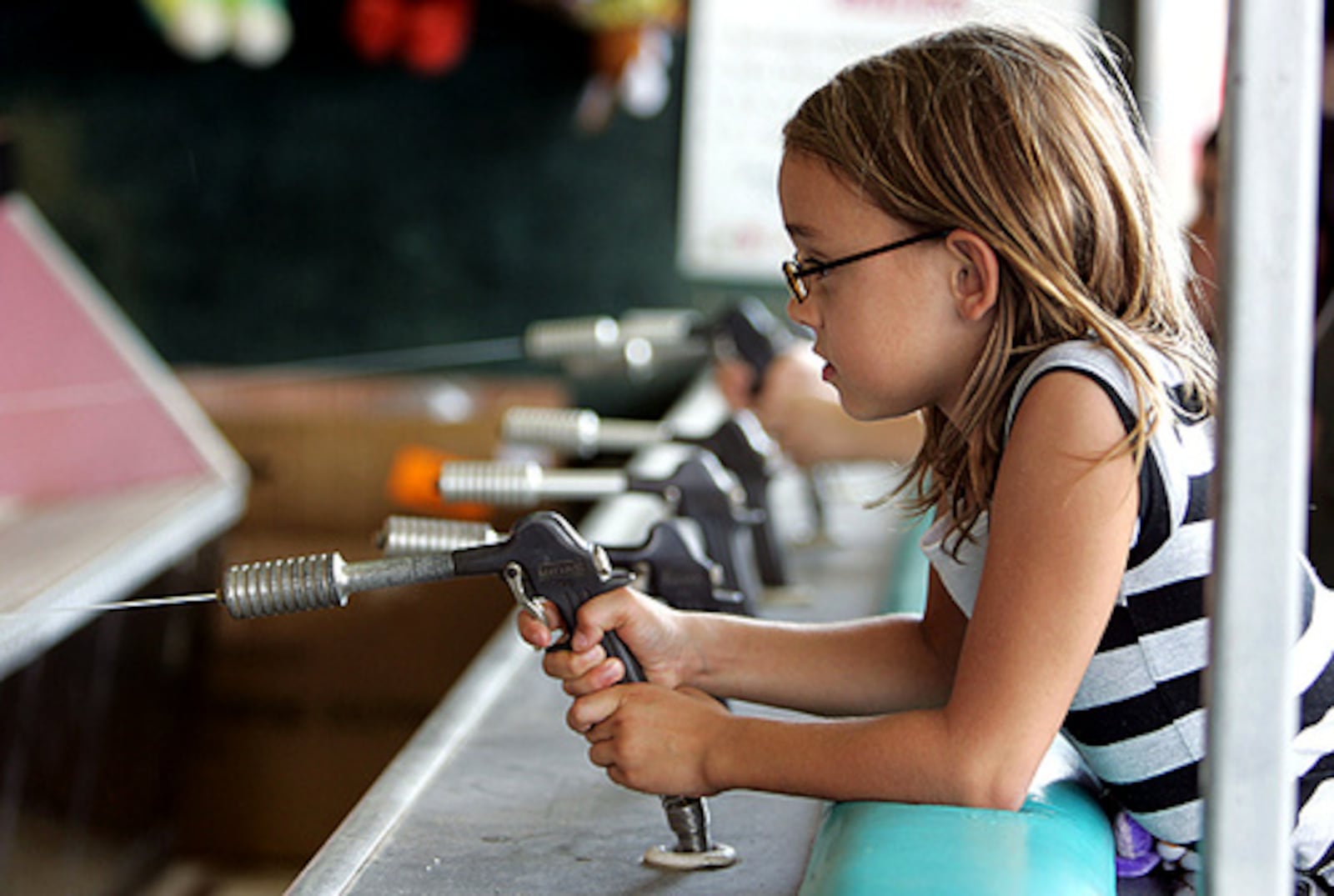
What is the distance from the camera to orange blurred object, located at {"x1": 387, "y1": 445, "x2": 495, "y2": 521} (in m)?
1.70

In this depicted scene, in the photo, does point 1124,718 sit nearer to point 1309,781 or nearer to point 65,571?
point 1309,781

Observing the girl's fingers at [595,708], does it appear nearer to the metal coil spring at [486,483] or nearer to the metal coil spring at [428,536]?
the metal coil spring at [428,536]

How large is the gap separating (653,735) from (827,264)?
29 centimetres

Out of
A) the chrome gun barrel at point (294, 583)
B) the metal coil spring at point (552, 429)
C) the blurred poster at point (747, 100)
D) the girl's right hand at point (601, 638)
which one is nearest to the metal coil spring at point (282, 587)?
the chrome gun barrel at point (294, 583)

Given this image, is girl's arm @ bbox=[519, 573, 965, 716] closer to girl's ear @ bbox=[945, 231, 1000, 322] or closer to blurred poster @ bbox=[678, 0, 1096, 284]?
girl's ear @ bbox=[945, 231, 1000, 322]

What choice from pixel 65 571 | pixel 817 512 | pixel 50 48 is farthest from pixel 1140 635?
pixel 50 48

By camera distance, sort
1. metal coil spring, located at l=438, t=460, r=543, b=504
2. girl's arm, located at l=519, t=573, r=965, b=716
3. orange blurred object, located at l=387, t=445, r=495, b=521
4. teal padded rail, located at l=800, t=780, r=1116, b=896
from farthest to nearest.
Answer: orange blurred object, located at l=387, t=445, r=495, b=521
metal coil spring, located at l=438, t=460, r=543, b=504
girl's arm, located at l=519, t=573, r=965, b=716
teal padded rail, located at l=800, t=780, r=1116, b=896

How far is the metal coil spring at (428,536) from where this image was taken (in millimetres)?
968

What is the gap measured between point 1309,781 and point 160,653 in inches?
66.8

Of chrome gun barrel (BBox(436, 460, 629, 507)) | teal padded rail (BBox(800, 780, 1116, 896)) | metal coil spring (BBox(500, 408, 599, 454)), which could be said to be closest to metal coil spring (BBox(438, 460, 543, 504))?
chrome gun barrel (BBox(436, 460, 629, 507))

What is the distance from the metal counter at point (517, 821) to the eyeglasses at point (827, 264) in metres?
0.36

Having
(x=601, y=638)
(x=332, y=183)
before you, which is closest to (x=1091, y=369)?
(x=601, y=638)

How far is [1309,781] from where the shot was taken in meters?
0.97

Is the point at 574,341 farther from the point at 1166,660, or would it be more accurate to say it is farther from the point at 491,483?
the point at 1166,660
